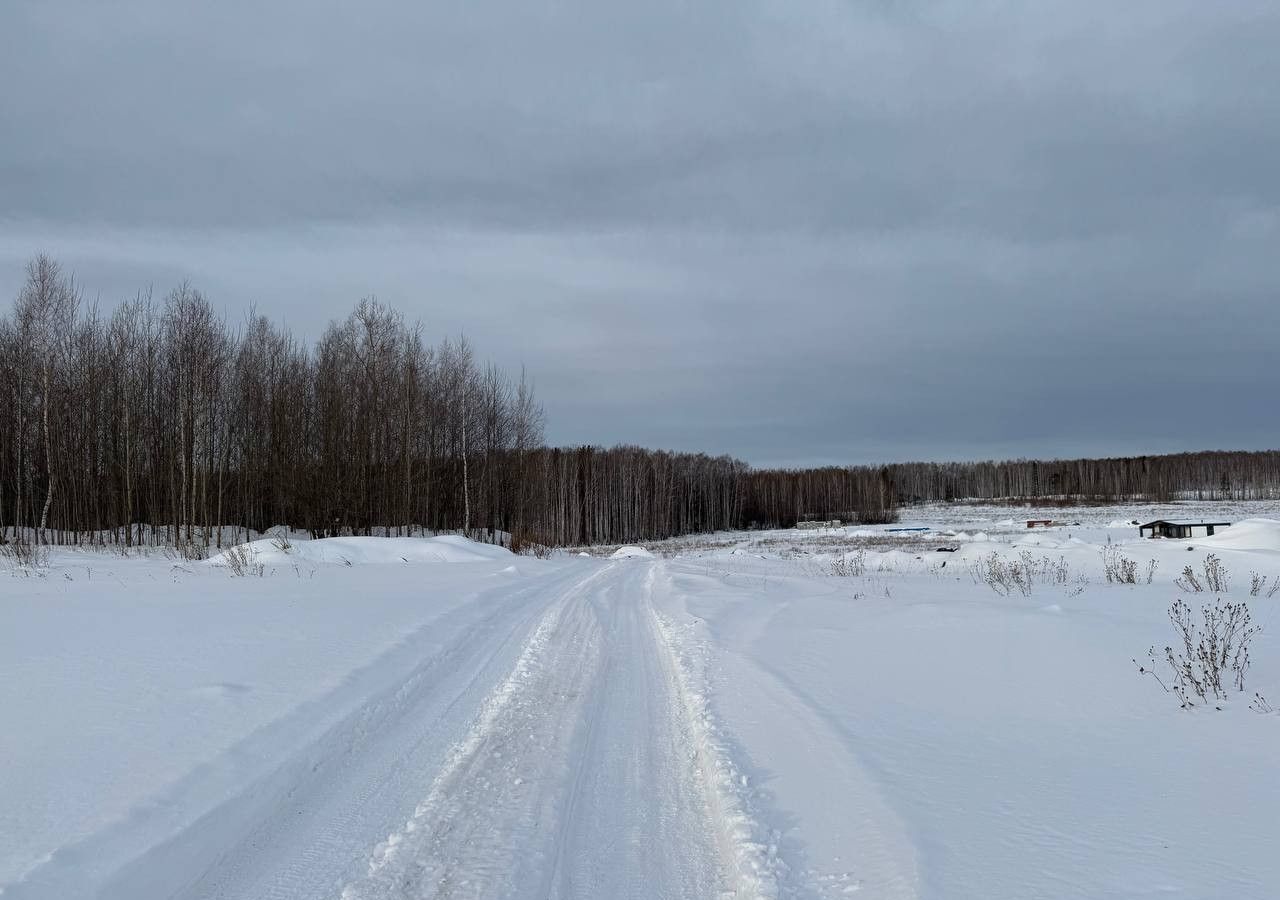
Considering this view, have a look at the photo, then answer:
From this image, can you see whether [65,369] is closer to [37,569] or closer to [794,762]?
[37,569]

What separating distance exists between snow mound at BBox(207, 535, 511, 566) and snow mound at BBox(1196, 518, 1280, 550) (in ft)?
74.4

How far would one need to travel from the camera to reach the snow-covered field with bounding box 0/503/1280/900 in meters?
2.98

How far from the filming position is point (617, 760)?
438 centimetres

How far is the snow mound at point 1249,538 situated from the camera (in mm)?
21484

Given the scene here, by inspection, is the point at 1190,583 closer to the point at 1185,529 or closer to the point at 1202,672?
the point at 1202,672

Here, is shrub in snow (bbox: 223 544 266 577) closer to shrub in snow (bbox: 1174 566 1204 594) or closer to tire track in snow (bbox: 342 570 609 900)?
tire track in snow (bbox: 342 570 609 900)

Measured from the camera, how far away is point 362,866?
121 inches

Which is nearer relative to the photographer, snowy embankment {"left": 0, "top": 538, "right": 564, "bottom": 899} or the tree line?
snowy embankment {"left": 0, "top": 538, "right": 564, "bottom": 899}

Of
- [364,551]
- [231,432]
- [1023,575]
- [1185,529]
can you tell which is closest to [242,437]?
[231,432]

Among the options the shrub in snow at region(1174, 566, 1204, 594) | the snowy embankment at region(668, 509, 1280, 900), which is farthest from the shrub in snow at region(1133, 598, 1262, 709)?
the shrub in snow at region(1174, 566, 1204, 594)

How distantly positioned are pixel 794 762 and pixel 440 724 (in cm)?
243

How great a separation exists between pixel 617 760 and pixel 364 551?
1974 cm

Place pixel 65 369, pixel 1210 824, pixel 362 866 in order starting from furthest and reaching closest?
pixel 65 369 < pixel 1210 824 < pixel 362 866

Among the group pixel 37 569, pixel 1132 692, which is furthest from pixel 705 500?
pixel 1132 692
